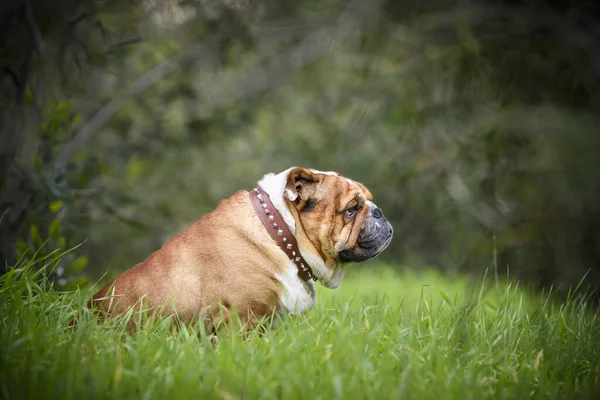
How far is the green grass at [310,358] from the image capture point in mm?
2748

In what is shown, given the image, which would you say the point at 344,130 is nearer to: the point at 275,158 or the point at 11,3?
the point at 275,158

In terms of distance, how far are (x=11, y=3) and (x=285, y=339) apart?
3.55m

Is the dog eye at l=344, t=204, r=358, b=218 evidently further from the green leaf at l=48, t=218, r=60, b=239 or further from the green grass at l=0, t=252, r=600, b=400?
the green leaf at l=48, t=218, r=60, b=239

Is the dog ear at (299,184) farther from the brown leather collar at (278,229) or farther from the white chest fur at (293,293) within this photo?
the white chest fur at (293,293)

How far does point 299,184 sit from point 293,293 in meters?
0.68

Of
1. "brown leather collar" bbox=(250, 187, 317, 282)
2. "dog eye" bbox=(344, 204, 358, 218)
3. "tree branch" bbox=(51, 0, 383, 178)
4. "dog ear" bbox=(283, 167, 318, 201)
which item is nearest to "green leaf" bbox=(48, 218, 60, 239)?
"tree branch" bbox=(51, 0, 383, 178)

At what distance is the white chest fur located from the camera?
3.87 m

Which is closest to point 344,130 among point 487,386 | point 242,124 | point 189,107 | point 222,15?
point 242,124

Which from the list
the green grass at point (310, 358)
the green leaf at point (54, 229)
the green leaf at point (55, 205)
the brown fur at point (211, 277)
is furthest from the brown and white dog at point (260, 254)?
the green leaf at point (55, 205)

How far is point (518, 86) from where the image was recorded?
384cm

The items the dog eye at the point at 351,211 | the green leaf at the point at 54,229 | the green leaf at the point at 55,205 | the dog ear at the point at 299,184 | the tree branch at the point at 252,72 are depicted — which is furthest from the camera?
the tree branch at the point at 252,72

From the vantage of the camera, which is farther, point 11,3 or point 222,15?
point 222,15

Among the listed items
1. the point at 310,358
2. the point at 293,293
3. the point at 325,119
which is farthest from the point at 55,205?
the point at 325,119

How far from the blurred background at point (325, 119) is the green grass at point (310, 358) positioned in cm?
41
